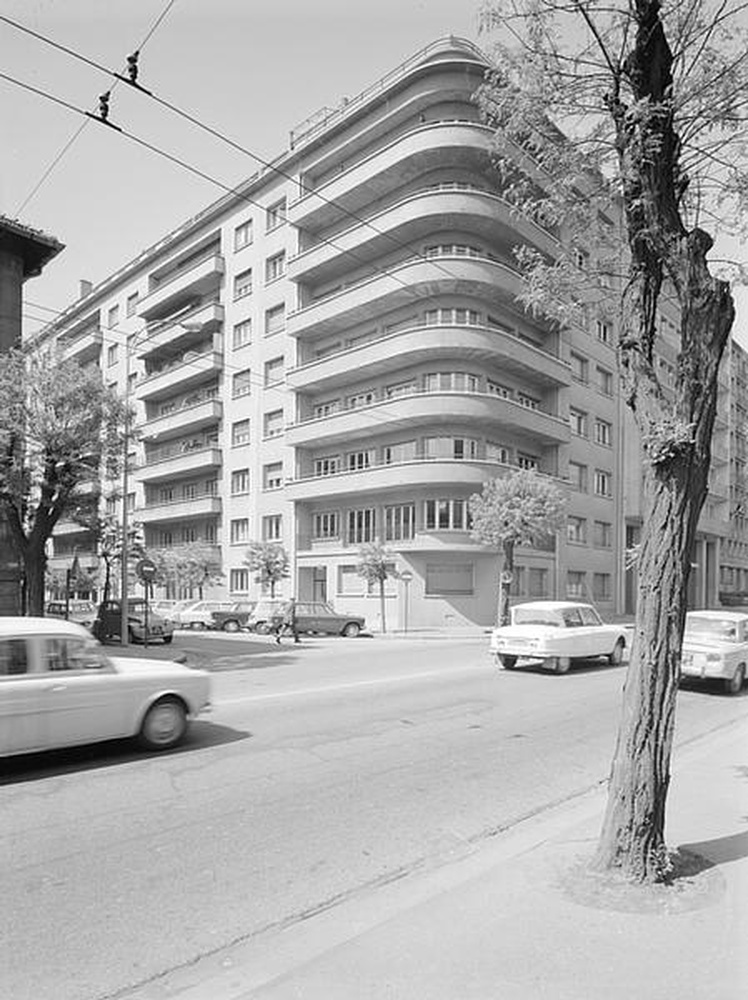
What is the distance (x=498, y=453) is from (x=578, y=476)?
906 cm

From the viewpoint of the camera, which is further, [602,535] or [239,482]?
[239,482]

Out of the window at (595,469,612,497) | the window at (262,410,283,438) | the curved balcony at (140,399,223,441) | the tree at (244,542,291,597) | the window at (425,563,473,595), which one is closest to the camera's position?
the window at (425,563,473,595)

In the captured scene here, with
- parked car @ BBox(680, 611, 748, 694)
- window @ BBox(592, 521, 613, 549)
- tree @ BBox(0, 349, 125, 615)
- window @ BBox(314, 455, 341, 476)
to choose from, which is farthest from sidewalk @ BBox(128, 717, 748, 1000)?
window @ BBox(592, 521, 613, 549)

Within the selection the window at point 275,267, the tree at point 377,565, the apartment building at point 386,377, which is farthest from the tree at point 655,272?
the window at point 275,267

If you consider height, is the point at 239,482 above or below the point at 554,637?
above

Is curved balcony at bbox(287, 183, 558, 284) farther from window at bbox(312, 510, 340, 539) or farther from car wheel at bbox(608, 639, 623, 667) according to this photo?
car wheel at bbox(608, 639, 623, 667)

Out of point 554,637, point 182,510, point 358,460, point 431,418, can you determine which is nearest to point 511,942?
point 554,637

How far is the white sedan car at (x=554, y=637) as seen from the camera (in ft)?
52.1

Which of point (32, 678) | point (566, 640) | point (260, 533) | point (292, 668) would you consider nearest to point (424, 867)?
point (32, 678)

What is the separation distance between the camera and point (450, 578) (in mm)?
37406

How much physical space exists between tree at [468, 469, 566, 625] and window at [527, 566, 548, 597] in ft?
27.8

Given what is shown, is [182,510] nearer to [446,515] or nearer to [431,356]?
[446,515]

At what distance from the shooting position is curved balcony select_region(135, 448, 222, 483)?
1994 inches

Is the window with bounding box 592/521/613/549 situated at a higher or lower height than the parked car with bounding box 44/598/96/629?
higher
